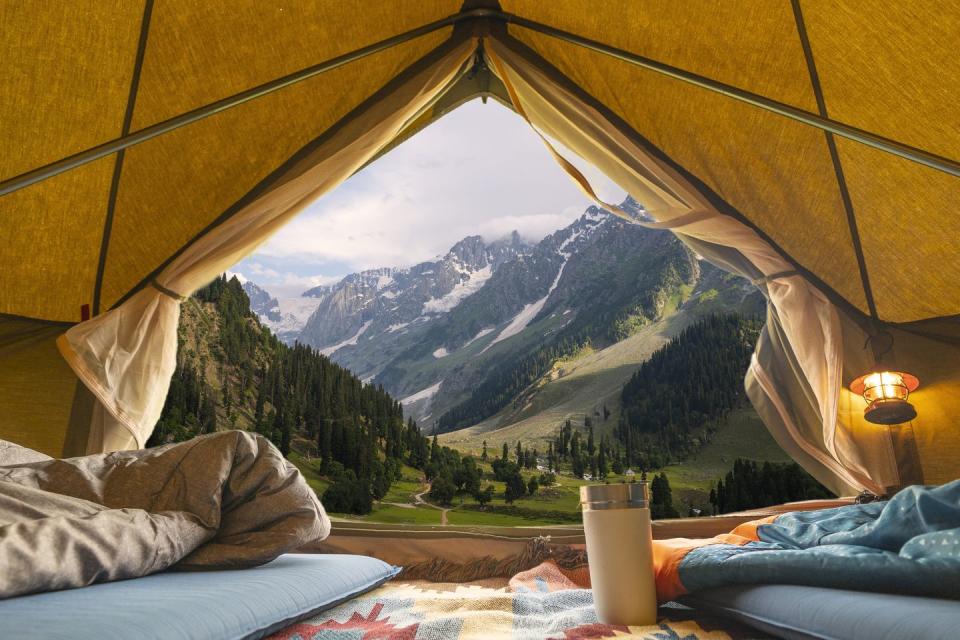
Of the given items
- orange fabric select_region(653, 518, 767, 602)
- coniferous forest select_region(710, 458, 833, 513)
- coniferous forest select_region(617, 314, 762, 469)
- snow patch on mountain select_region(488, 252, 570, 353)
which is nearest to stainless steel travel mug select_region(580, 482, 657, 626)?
orange fabric select_region(653, 518, 767, 602)

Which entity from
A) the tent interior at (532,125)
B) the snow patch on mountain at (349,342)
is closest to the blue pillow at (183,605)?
the tent interior at (532,125)

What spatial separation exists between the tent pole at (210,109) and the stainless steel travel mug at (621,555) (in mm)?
1960

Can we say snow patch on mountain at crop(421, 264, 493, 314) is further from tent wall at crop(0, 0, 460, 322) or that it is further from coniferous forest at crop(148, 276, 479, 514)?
tent wall at crop(0, 0, 460, 322)

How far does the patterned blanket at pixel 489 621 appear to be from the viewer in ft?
3.80

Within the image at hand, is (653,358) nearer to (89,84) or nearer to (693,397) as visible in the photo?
(693,397)

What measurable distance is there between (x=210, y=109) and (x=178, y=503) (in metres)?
1.56

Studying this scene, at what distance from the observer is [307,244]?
22.4 feet

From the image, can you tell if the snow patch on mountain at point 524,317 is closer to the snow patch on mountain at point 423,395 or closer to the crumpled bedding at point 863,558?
the snow patch on mountain at point 423,395

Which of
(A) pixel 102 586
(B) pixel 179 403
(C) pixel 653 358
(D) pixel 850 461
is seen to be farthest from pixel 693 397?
(A) pixel 102 586

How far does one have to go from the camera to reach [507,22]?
2.94 metres

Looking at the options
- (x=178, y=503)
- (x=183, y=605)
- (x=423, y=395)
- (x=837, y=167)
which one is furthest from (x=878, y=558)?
(x=423, y=395)

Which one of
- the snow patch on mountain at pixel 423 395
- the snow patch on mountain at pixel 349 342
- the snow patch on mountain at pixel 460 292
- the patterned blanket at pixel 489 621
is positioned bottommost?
the patterned blanket at pixel 489 621

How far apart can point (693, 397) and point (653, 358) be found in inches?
17.3

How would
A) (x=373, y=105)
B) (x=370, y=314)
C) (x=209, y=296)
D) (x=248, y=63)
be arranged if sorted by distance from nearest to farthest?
(x=248, y=63), (x=373, y=105), (x=209, y=296), (x=370, y=314)
